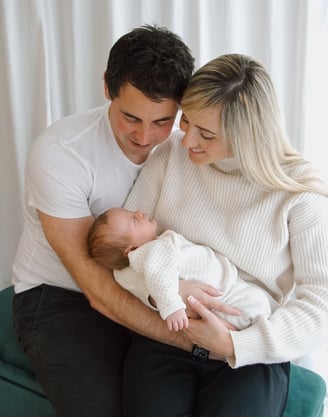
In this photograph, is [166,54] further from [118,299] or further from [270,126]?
[118,299]

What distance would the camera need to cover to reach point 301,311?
4.64 feet

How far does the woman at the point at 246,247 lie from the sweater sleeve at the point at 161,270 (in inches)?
3.1

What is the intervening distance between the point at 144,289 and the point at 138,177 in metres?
0.46

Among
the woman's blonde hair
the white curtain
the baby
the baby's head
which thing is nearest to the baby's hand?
the baby

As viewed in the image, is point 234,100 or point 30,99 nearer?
point 234,100

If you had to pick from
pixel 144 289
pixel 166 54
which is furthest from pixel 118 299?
pixel 166 54

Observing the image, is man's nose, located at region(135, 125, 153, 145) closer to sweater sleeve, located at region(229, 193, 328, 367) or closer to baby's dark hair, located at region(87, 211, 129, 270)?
baby's dark hair, located at region(87, 211, 129, 270)

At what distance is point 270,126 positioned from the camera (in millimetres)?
1426

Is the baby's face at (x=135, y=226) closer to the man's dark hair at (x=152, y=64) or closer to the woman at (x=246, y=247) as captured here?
the woman at (x=246, y=247)

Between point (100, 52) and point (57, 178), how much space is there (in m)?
0.88

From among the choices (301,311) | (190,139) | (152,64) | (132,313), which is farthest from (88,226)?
(301,311)

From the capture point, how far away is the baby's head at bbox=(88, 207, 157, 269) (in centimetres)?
151

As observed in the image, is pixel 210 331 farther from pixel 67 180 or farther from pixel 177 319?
pixel 67 180

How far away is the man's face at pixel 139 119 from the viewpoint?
1480 mm
